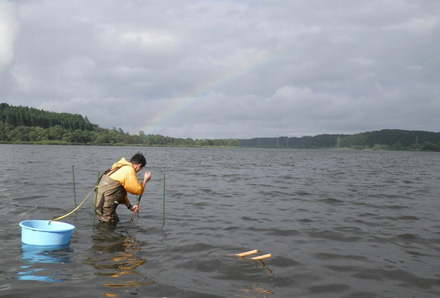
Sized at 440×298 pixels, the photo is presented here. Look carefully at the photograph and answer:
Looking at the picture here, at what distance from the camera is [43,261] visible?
7844mm

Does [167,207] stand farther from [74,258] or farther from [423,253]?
[423,253]

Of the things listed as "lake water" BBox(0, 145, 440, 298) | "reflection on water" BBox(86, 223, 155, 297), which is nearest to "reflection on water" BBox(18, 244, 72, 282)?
"lake water" BBox(0, 145, 440, 298)

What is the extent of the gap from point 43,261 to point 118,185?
3.47 meters

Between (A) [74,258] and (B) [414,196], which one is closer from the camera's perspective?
(A) [74,258]

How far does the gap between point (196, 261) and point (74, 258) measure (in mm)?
2812

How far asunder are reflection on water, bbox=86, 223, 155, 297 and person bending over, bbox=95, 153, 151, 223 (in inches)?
26.5

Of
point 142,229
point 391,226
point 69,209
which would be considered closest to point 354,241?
point 391,226

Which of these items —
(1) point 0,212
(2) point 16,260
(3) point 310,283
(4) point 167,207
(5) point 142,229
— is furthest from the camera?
(4) point 167,207

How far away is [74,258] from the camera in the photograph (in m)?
8.19

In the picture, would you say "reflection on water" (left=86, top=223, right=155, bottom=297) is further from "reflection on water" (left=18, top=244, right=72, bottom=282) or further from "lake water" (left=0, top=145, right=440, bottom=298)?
"reflection on water" (left=18, top=244, right=72, bottom=282)

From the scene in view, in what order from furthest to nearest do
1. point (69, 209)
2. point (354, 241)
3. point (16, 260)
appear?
point (69, 209), point (354, 241), point (16, 260)

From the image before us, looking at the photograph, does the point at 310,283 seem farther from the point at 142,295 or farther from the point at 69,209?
the point at 69,209

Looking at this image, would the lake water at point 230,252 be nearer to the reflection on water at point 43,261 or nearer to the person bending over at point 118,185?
the reflection on water at point 43,261

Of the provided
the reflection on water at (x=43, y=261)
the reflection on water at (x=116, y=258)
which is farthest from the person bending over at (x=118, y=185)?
the reflection on water at (x=43, y=261)
